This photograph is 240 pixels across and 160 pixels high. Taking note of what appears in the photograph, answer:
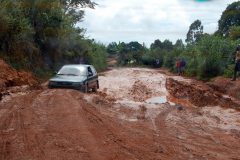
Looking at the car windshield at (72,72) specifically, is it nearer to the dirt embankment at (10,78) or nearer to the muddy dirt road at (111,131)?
the dirt embankment at (10,78)

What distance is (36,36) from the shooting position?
36.1 m

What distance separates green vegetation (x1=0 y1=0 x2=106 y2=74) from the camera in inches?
1147

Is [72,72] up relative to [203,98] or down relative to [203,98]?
up

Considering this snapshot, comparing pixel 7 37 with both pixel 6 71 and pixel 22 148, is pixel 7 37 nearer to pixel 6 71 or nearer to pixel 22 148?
pixel 6 71

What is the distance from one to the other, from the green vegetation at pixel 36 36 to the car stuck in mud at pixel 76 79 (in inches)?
273

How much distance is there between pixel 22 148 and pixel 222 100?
14330 mm

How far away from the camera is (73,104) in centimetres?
1499

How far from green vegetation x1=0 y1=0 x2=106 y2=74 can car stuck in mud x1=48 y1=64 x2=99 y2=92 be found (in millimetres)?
6930

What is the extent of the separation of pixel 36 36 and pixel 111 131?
26453 millimetres

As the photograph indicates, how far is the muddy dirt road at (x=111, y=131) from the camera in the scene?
346 inches

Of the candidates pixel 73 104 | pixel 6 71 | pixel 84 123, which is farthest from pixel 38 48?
pixel 84 123

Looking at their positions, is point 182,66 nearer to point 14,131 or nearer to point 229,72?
point 229,72

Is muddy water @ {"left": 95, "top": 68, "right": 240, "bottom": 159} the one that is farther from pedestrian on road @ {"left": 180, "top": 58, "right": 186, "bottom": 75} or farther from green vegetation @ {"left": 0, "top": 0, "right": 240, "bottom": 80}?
pedestrian on road @ {"left": 180, "top": 58, "right": 186, "bottom": 75}

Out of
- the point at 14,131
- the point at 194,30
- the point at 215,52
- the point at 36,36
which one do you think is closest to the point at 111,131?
the point at 14,131
